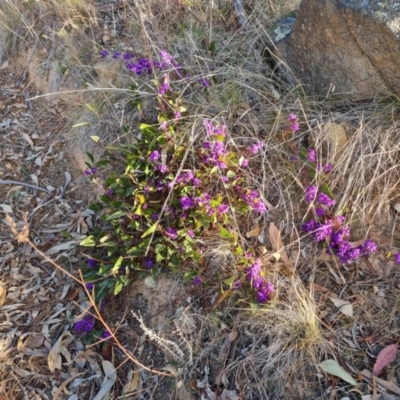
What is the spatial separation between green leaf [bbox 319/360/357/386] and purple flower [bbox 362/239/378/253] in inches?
23.0

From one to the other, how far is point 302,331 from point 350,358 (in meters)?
0.25

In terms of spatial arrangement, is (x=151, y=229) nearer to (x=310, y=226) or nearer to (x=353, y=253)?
(x=310, y=226)

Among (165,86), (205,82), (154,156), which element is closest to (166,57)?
(165,86)

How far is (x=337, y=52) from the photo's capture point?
2.76 m

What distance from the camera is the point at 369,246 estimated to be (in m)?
2.42

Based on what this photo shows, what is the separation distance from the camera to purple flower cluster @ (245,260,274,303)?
234 cm

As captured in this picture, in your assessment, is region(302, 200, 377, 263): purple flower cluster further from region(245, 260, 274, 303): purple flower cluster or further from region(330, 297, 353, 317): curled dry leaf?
region(245, 260, 274, 303): purple flower cluster

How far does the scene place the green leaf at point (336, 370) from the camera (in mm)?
2176

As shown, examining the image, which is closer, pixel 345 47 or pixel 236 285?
pixel 236 285

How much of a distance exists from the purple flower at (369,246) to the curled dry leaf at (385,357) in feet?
1.51

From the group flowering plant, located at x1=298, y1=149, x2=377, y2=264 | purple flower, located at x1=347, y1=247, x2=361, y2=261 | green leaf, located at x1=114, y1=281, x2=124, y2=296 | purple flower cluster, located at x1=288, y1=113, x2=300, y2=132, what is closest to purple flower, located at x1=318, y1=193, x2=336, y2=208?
flowering plant, located at x1=298, y1=149, x2=377, y2=264

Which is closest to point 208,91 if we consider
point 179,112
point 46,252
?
point 179,112

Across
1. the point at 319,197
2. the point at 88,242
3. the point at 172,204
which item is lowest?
the point at 88,242

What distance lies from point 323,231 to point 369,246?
235 millimetres
